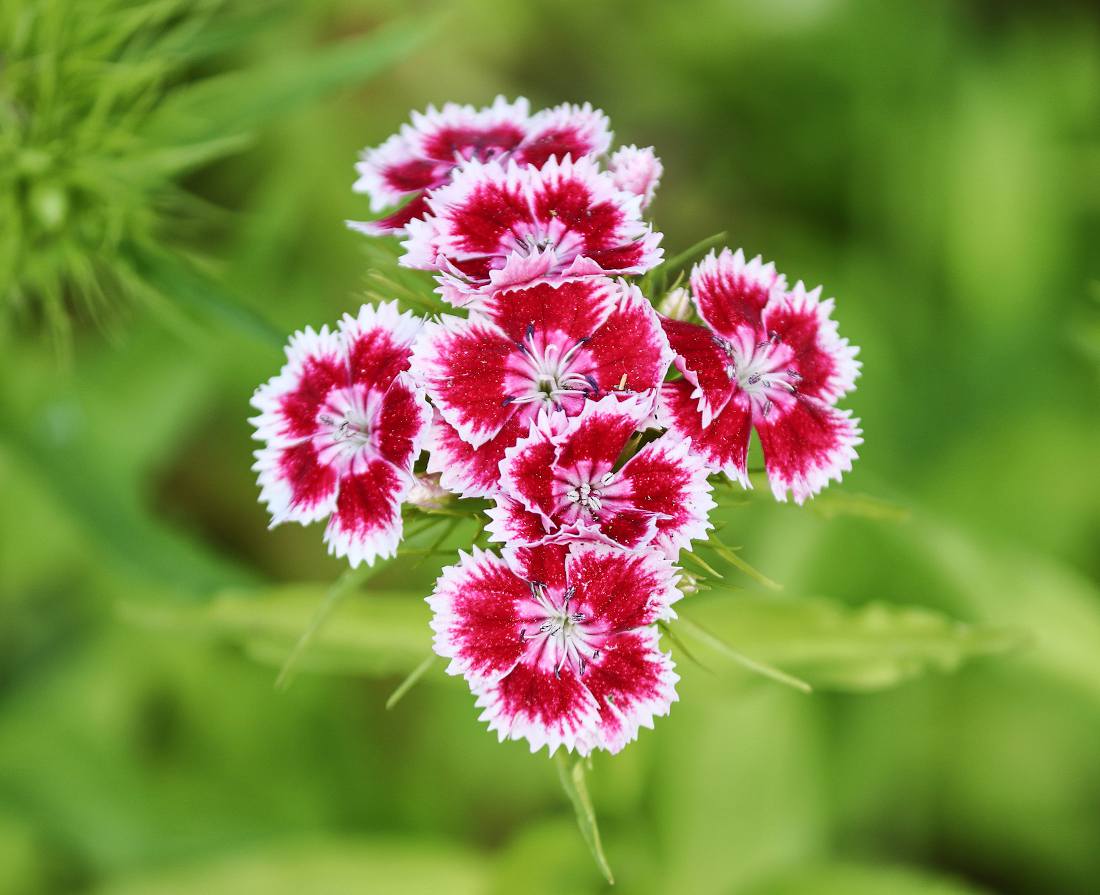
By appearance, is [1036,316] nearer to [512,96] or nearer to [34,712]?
[512,96]

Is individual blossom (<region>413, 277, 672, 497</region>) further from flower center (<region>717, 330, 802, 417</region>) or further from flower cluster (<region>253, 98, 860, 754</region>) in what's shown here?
flower center (<region>717, 330, 802, 417</region>)

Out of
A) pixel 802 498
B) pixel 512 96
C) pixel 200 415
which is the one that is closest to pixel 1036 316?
pixel 512 96

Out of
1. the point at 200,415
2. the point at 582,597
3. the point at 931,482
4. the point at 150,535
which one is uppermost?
the point at 931,482

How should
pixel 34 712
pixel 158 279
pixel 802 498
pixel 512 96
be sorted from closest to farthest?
1. pixel 802 498
2. pixel 158 279
3. pixel 34 712
4. pixel 512 96

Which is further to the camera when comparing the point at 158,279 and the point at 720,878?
the point at 720,878

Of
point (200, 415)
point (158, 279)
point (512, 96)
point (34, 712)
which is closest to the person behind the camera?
point (158, 279)

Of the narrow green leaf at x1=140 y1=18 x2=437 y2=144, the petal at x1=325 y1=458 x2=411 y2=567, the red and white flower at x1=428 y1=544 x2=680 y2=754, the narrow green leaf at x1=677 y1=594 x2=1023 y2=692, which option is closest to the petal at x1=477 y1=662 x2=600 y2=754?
the red and white flower at x1=428 y1=544 x2=680 y2=754

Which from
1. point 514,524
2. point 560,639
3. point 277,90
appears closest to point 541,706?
point 560,639
